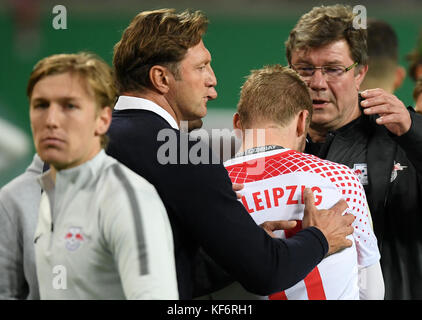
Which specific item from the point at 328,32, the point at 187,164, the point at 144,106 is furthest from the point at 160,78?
the point at 328,32

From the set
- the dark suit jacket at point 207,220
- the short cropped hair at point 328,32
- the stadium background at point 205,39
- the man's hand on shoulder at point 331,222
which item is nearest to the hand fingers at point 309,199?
the man's hand on shoulder at point 331,222

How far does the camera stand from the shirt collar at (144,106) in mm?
1737

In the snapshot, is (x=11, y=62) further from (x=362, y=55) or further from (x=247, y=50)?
(x=362, y=55)

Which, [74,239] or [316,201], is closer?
[74,239]

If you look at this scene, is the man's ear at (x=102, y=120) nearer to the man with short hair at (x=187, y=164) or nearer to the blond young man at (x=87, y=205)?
the blond young man at (x=87, y=205)

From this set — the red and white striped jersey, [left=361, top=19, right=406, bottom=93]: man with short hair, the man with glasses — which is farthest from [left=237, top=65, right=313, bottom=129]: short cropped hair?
[left=361, top=19, right=406, bottom=93]: man with short hair

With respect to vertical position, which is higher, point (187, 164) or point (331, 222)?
point (187, 164)

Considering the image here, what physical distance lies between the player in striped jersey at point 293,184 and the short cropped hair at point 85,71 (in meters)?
0.55

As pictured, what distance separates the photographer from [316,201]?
1.83 metres

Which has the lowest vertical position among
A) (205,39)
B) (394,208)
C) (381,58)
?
(394,208)

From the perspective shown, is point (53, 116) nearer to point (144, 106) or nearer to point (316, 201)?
point (144, 106)

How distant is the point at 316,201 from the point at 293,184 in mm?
84

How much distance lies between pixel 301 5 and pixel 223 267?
18.2 feet

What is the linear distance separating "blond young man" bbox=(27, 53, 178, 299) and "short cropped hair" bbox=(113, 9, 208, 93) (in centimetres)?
24
